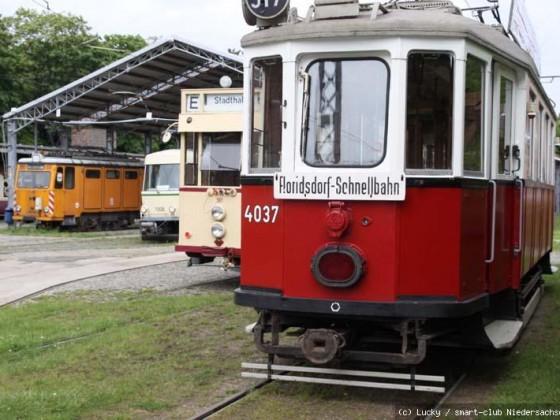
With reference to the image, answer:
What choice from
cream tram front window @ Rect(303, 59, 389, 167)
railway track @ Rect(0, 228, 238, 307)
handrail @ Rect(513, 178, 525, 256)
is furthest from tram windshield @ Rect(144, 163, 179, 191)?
cream tram front window @ Rect(303, 59, 389, 167)

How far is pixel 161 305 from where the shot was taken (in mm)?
11086

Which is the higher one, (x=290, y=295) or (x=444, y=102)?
(x=444, y=102)

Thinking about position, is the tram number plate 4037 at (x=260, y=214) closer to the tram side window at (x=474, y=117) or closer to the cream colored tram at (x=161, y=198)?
the tram side window at (x=474, y=117)

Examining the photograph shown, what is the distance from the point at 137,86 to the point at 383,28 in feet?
89.1

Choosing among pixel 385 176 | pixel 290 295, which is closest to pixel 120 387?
pixel 290 295

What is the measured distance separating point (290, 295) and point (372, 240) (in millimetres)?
798

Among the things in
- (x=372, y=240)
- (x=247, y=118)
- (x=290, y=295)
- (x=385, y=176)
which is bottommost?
(x=290, y=295)

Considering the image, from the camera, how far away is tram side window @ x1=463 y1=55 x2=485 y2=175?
6.06 m

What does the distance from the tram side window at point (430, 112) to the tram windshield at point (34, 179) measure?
82.2 feet

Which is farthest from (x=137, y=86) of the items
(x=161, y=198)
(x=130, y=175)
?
(x=161, y=198)

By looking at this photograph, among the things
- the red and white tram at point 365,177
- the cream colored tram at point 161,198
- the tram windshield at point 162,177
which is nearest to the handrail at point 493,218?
the red and white tram at point 365,177

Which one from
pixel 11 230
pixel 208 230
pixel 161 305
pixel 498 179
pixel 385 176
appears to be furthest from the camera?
pixel 11 230

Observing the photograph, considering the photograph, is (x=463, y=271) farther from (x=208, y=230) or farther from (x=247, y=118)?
(x=208, y=230)

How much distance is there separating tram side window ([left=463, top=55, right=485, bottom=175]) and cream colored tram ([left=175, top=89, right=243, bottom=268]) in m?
6.49
